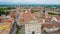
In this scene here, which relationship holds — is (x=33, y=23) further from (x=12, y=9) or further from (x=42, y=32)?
(x=12, y=9)

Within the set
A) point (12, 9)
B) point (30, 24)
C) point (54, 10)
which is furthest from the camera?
point (12, 9)

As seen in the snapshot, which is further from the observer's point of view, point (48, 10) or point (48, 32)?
point (48, 10)

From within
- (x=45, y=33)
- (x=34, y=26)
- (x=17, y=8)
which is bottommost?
(x=17, y=8)

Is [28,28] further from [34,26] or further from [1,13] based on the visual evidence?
[1,13]

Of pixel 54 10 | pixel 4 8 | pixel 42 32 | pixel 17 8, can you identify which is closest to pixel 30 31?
pixel 42 32

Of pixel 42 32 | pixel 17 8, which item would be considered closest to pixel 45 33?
pixel 42 32

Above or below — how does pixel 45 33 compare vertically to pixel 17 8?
above

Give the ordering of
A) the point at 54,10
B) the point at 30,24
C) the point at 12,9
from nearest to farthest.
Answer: the point at 30,24 → the point at 54,10 → the point at 12,9

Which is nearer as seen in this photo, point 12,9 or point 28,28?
point 28,28

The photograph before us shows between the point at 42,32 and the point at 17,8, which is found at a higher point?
the point at 42,32
